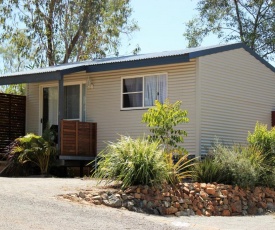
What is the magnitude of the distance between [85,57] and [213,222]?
2362 centimetres

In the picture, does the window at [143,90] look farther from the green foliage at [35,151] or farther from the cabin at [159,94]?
the green foliage at [35,151]

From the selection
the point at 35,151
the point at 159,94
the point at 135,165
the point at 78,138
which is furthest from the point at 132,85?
the point at 135,165

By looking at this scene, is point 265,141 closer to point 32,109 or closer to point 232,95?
point 232,95

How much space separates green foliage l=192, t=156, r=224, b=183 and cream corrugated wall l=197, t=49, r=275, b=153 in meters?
2.18

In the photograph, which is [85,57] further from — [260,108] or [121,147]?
[121,147]

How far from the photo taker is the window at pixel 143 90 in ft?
58.6

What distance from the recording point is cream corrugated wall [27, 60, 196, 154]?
1719 cm

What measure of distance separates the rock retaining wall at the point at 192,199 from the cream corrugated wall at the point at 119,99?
9.48 feet

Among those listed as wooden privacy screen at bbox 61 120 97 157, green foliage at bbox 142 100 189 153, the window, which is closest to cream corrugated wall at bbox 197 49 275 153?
the window

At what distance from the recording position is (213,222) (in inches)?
479

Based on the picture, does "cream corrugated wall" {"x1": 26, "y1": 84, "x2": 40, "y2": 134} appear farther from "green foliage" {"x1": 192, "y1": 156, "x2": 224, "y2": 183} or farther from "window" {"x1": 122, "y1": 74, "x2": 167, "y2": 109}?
"green foliage" {"x1": 192, "y1": 156, "x2": 224, "y2": 183}

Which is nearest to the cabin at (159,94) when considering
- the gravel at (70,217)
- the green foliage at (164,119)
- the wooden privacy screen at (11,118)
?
the wooden privacy screen at (11,118)

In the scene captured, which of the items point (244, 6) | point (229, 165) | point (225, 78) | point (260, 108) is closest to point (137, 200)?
point (229, 165)

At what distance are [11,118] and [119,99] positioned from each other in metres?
4.45
